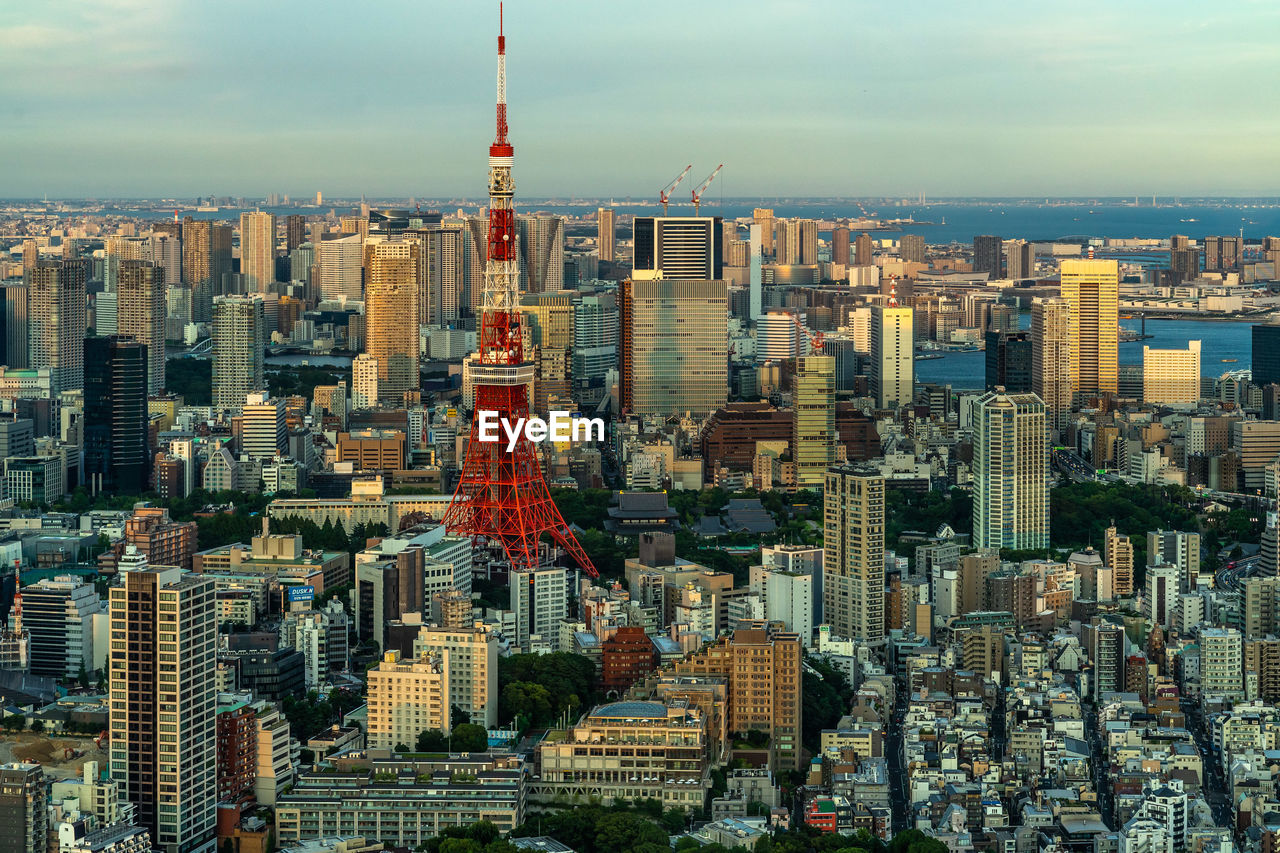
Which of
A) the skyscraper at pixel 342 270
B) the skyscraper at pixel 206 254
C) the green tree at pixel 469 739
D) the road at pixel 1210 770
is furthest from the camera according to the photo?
the skyscraper at pixel 342 270

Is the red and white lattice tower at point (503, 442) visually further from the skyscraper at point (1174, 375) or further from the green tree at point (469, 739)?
the skyscraper at point (1174, 375)

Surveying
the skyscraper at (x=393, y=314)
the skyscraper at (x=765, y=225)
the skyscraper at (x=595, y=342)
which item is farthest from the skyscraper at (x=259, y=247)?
the skyscraper at (x=595, y=342)

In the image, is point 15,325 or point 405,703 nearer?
point 405,703

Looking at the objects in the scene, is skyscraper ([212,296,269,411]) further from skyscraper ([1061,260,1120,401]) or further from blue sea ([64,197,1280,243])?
blue sea ([64,197,1280,243])

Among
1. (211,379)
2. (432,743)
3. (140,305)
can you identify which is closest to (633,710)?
(432,743)

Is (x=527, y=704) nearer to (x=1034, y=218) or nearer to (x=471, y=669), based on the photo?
(x=471, y=669)

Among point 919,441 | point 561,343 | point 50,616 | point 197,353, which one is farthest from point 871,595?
point 197,353
